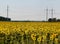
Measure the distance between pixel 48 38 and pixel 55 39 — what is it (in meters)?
0.71

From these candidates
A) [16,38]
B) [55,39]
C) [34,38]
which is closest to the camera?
[55,39]

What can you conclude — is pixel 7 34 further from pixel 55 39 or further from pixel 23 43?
pixel 55 39

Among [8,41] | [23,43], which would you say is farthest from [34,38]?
[8,41]

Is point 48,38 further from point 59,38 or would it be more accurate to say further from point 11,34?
point 11,34

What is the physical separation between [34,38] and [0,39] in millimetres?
1249

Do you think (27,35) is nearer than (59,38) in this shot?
No

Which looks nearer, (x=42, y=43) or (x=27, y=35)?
(x=42, y=43)

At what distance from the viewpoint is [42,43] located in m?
7.95

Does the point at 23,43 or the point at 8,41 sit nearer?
the point at 23,43

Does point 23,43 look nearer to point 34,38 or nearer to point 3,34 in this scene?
point 34,38

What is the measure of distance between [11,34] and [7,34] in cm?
20

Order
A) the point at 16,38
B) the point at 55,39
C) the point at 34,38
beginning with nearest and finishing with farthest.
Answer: the point at 55,39
the point at 34,38
the point at 16,38

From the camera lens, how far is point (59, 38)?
8016 mm

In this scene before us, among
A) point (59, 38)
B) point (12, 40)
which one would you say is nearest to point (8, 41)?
point (12, 40)
